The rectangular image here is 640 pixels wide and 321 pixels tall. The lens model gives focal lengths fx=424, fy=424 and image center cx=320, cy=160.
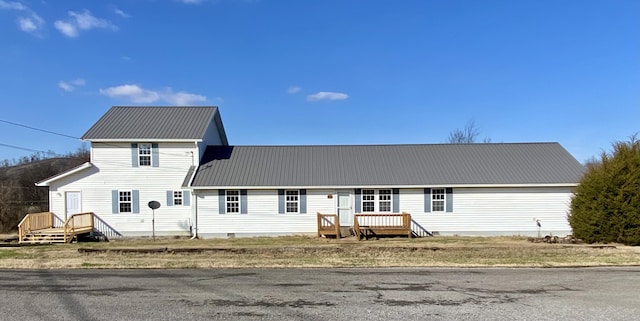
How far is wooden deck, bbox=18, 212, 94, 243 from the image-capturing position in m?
19.9

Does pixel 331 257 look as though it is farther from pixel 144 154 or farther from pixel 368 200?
pixel 144 154

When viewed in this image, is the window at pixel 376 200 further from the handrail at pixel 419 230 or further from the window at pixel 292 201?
the window at pixel 292 201

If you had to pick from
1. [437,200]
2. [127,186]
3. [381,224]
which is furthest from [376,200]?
[127,186]

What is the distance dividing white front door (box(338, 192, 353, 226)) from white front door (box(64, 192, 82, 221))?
13.4 m

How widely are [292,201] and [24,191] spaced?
31.4 meters

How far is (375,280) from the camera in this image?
9.71 meters

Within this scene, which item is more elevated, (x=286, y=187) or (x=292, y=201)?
(x=286, y=187)

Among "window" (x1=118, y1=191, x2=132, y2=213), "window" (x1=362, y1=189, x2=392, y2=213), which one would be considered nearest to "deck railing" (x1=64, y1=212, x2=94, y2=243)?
"window" (x1=118, y1=191, x2=132, y2=213)

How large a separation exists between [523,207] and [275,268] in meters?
14.6

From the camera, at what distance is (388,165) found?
22859 mm

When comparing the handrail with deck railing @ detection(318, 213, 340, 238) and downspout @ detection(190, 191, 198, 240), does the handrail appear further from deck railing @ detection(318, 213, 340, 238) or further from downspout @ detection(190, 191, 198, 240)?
downspout @ detection(190, 191, 198, 240)

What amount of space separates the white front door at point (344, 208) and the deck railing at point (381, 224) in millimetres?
736

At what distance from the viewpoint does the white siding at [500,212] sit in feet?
68.7

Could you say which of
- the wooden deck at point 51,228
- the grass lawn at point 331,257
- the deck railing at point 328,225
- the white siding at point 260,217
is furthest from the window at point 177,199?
the deck railing at point 328,225
